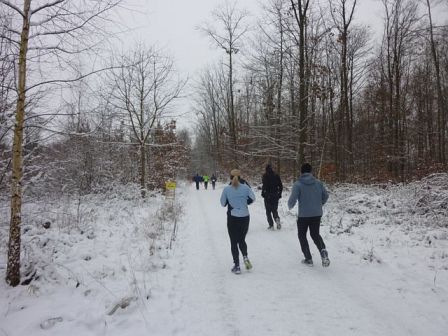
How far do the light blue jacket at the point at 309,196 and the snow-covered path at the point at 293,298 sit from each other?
3.66 ft

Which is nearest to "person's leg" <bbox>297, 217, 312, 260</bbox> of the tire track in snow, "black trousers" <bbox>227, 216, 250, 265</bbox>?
"black trousers" <bbox>227, 216, 250, 265</bbox>

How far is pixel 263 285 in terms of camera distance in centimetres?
563

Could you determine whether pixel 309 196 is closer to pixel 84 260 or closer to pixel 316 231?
pixel 316 231

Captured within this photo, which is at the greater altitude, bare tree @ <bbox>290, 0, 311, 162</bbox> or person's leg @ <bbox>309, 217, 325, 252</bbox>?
bare tree @ <bbox>290, 0, 311, 162</bbox>

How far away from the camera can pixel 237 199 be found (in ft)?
21.8

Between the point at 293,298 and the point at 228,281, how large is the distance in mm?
1342

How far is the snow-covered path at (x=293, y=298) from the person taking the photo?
4.09 meters

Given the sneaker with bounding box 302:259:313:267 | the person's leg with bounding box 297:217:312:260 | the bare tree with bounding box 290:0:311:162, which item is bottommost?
the sneaker with bounding box 302:259:313:267

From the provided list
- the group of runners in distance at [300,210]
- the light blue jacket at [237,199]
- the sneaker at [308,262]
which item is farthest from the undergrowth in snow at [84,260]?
the sneaker at [308,262]

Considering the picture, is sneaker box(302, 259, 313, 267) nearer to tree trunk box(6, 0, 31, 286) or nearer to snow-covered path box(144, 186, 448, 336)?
snow-covered path box(144, 186, 448, 336)

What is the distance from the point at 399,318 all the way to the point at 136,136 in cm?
1685

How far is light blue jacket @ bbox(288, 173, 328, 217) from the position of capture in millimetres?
6531

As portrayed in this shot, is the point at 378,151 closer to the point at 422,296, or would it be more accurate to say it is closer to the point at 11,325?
the point at 422,296

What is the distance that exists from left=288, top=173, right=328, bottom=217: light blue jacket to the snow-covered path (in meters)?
1.11
